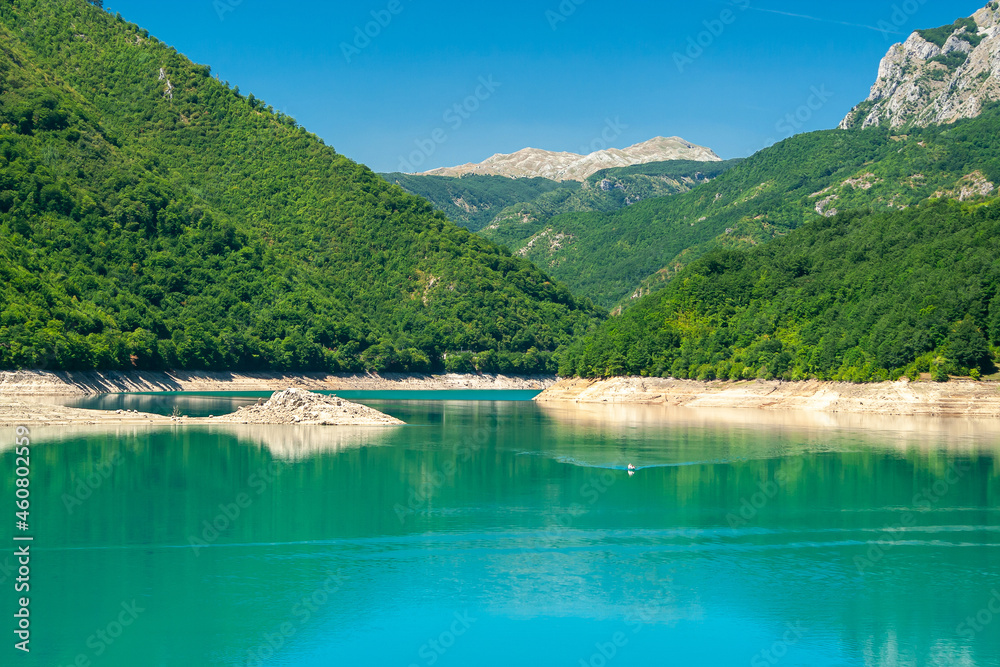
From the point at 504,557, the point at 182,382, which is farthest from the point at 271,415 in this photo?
the point at 182,382

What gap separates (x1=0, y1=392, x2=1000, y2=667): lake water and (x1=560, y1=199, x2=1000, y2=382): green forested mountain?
35757mm

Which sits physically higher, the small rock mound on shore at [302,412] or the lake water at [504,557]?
the small rock mound on shore at [302,412]

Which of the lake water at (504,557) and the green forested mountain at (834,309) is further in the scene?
the green forested mountain at (834,309)

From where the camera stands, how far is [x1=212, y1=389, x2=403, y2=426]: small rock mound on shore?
3167 inches

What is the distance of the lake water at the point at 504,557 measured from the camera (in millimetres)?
23406

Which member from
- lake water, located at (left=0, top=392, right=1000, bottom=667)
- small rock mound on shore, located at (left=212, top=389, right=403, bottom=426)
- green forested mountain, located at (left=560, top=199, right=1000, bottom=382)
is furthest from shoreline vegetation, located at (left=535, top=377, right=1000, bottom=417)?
small rock mound on shore, located at (left=212, top=389, right=403, bottom=426)

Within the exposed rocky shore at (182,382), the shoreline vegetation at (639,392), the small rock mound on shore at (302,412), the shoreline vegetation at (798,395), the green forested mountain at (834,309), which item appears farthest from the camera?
the exposed rocky shore at (182,382)

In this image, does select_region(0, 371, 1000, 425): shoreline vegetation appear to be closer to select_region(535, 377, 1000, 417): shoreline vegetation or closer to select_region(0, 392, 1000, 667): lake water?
select_region(535, 377, 1000, 417): shoreline vegetation

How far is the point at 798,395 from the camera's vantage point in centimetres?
11125

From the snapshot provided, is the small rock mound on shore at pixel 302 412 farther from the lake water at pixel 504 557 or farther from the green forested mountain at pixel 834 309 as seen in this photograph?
the green forested mountain at pixel 834 309

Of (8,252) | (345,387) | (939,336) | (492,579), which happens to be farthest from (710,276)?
(492,579)

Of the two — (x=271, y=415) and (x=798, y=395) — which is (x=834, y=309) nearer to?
(x=798, y=395)

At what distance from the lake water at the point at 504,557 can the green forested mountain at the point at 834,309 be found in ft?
117

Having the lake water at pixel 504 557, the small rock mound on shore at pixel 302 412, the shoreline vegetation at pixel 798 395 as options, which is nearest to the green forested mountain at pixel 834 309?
the shoreline vegetation at pixel 798 395
